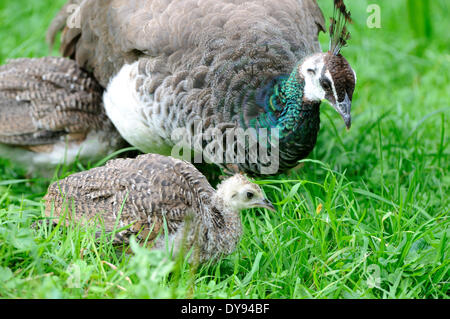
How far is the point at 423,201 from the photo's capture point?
3.63 meters

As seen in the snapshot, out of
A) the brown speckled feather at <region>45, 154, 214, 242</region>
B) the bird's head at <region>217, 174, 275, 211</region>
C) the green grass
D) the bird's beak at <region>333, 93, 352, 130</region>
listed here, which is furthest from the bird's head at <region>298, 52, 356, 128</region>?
the brown speckled feather at <region>45, 154, 214, 242</region>

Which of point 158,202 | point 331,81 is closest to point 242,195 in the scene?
point 158,202

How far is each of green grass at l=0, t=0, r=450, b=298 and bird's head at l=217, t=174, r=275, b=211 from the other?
0.49ft

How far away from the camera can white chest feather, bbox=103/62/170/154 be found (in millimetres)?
3891

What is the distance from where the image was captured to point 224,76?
3621 millimetres

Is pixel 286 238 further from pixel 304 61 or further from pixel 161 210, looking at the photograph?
pixel 304 61

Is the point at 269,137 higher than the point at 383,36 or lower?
lower

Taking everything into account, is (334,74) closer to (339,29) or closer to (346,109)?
(346,109)

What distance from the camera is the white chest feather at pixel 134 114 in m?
3.89

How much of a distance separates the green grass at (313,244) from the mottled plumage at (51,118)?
17 centimetres

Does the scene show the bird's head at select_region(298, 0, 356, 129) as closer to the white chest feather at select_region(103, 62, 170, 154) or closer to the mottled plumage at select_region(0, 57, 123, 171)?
the white chest feather at select_region(103, 62, 170, 154)

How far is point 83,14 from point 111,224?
76.1 inches
